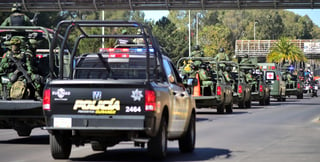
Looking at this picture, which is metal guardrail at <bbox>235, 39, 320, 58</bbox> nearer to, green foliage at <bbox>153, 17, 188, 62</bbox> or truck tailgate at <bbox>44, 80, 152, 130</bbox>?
green foliage at <bbox>153, 17, 188, 62</bbox>

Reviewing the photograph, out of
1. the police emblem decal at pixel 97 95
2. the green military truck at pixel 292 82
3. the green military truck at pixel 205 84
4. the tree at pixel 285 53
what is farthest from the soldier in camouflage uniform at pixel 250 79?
the tree at pixel 285 53

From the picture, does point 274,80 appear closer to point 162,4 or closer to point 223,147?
point 162,4

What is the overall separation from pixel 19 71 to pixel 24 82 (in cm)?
34

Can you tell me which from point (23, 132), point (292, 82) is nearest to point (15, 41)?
point (23, 132)

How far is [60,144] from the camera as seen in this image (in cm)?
1433

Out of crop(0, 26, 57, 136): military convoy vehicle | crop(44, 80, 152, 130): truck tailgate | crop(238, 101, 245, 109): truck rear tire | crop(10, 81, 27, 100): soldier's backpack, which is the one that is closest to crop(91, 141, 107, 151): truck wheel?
crop(0, 26, 57, 136): military convoy vehicle

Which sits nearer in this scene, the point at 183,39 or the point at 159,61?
the point at 159,61

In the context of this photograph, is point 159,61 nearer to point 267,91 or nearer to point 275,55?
point 267,91

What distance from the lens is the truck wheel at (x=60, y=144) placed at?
14117 mm

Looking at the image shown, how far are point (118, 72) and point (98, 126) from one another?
180 centimetres

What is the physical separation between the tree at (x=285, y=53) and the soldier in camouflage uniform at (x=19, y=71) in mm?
90917

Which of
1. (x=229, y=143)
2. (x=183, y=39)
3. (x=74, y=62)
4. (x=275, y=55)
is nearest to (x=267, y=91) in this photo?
(x=229, y=143)

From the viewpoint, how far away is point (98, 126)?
1366 cm

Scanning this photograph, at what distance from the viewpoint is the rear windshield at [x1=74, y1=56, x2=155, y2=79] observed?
1515 cm
